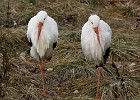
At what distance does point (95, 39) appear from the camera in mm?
5141

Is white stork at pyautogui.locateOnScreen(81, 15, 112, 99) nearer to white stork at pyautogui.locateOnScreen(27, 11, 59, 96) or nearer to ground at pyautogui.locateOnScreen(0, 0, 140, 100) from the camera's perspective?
ground at pyautogui.locateOnScreen(0, 0, 140, 100)

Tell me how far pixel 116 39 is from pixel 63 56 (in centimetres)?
96

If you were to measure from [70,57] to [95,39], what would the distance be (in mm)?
1016

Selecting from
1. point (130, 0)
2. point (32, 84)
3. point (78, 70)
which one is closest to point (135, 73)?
point (78, 70)

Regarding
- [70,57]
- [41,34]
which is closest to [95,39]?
[41,34]

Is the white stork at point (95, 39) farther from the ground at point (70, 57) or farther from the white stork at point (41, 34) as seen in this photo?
the white stork at point (41, 34)

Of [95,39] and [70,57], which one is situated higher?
[95,39]

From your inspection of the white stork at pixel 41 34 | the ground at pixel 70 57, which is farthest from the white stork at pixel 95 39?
the white stork at pixel 41 34

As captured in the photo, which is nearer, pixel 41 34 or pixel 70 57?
pixel 41 34

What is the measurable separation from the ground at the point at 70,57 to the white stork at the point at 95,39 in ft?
0.96

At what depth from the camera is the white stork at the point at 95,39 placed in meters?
5.08

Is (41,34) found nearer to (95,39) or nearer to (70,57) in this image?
(95,39)

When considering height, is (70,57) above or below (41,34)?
below

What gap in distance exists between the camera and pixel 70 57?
6.09m
